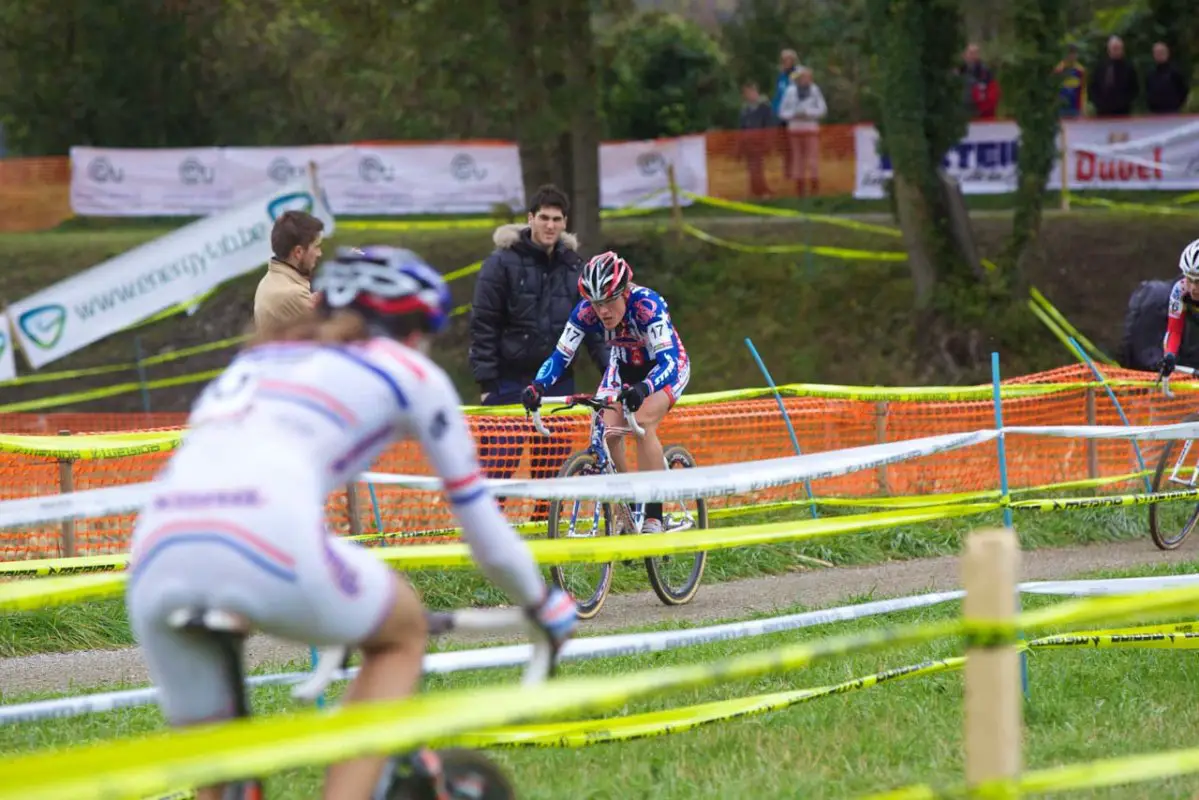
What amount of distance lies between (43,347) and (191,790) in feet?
50.5

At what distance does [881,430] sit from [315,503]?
1037cm

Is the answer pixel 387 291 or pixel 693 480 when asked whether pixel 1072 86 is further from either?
pixel 387 291

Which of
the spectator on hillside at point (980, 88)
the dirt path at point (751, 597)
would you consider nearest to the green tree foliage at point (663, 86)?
the spectator on hillside at point (980, 88)

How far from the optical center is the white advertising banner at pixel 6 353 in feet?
61.1

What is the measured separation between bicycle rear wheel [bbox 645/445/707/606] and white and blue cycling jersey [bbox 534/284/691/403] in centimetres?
52

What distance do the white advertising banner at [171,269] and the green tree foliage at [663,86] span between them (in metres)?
11.9

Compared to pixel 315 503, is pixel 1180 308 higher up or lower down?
lower down

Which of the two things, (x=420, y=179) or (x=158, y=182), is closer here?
(x=420, y=179)

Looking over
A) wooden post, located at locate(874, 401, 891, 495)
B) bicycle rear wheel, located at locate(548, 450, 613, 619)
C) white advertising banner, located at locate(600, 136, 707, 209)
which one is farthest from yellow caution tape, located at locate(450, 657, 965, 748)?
white advertising banner, located at locate(600, 136, 707, 209)

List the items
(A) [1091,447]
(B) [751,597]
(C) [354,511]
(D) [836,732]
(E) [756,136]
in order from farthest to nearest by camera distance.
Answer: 1. (E) [756,136]
2. (A) [1091,447]
3. (C) [354,511]
4. (B) [751,597]
5. (D) [836,732]

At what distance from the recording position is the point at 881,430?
1380 cm

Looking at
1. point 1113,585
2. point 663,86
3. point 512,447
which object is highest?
point 663,86

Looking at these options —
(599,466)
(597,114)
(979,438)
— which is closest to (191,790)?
(979,438)

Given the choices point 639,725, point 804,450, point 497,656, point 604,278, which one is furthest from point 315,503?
point 804,450
